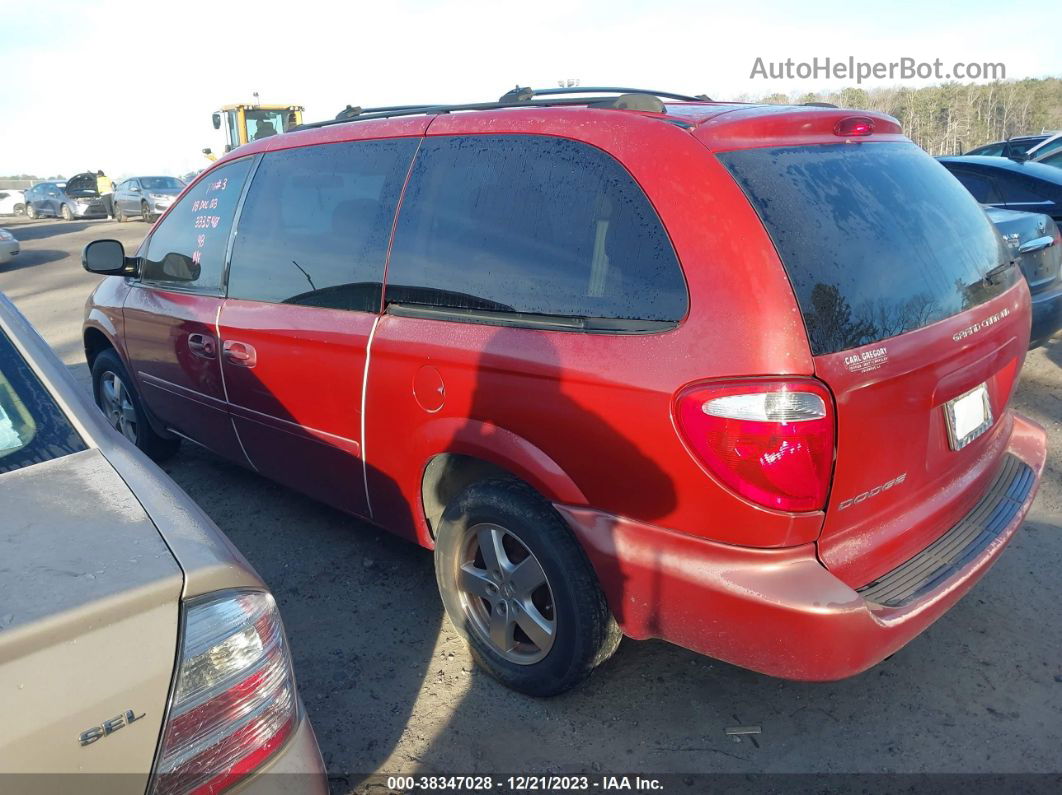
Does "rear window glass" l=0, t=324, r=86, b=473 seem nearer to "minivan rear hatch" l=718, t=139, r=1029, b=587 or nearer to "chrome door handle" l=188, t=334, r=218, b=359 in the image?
"chrome door handle" l=188, t=334, r=218, b=359

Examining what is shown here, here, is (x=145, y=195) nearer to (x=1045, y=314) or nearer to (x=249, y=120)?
(x=249, y=120)

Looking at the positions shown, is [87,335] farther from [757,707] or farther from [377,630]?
[757,707]

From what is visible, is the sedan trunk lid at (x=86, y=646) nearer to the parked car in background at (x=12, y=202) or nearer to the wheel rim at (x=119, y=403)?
the wheel rim at (x=119, y=403)

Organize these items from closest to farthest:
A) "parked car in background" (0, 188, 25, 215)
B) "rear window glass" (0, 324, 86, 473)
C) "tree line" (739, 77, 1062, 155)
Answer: "rear window glass" (0, 324, 86, 473), "parked car in background" (0, 188, 25, 215), "tree line" (739, 77, 1062, 155)

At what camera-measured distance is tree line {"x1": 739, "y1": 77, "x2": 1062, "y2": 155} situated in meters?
37.8

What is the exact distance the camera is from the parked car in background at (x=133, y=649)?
→ 122 cm

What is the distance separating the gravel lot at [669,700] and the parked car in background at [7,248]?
16217 millimetres

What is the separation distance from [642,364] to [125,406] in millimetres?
3939

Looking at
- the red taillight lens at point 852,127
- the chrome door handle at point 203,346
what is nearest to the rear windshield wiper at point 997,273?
the red taillight lens at point 852,127

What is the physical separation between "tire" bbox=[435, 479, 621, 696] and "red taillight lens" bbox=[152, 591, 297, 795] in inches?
41.9

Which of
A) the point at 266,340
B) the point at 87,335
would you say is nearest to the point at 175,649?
the point at 266,340

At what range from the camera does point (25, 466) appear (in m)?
1.85

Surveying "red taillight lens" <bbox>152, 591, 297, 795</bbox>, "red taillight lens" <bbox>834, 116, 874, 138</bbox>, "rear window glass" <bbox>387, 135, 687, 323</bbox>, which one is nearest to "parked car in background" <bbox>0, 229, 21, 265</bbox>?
"rear window glass" <bbox>387, 135, 687, 323</bbox>

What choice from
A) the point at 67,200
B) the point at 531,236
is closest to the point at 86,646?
the point at 531,236
